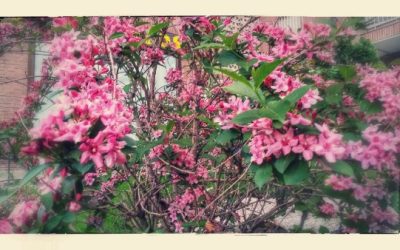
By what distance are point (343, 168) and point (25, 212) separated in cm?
143

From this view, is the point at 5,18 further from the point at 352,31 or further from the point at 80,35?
the point at 352,31

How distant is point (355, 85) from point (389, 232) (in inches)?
29.5

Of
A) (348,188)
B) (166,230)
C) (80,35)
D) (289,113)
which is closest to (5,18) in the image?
(80,35)

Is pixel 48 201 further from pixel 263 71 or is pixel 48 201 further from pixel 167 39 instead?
pixel 167 39

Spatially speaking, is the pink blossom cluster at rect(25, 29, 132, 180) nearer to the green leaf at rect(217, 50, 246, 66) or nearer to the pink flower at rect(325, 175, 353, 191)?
the green leaf at rect(217, 50, 246, 66)

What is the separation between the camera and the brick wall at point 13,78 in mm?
2256

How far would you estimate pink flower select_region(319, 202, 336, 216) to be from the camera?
195 cm

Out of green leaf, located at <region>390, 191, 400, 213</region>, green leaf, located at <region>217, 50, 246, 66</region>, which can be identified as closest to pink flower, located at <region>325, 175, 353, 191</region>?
green leaf, located at <region>390, 191, 400, 213</region>

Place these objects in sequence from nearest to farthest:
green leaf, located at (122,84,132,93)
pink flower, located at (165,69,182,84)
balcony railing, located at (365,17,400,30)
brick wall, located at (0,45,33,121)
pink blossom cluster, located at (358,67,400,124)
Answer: pink blossom cluster, located at (358,67,400,124), balcony railing, located at (365,17,400,30), brick wall, located at (0,45,33,121), green leaf, located at (122,84,132,93), pink flower, located at (165,69,182,84)

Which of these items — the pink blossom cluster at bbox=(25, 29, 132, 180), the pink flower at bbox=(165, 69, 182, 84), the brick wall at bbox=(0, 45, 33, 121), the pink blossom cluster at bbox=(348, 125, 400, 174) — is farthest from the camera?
the pink flower at bbox=(165, 69, 182, 84)

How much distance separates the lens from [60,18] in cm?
219

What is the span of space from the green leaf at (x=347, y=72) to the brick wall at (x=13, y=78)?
175 centimetres

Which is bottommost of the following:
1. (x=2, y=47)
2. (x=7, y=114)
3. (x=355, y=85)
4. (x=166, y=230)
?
(x=166, y=230)

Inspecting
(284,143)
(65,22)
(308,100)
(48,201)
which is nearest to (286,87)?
(308,100)
